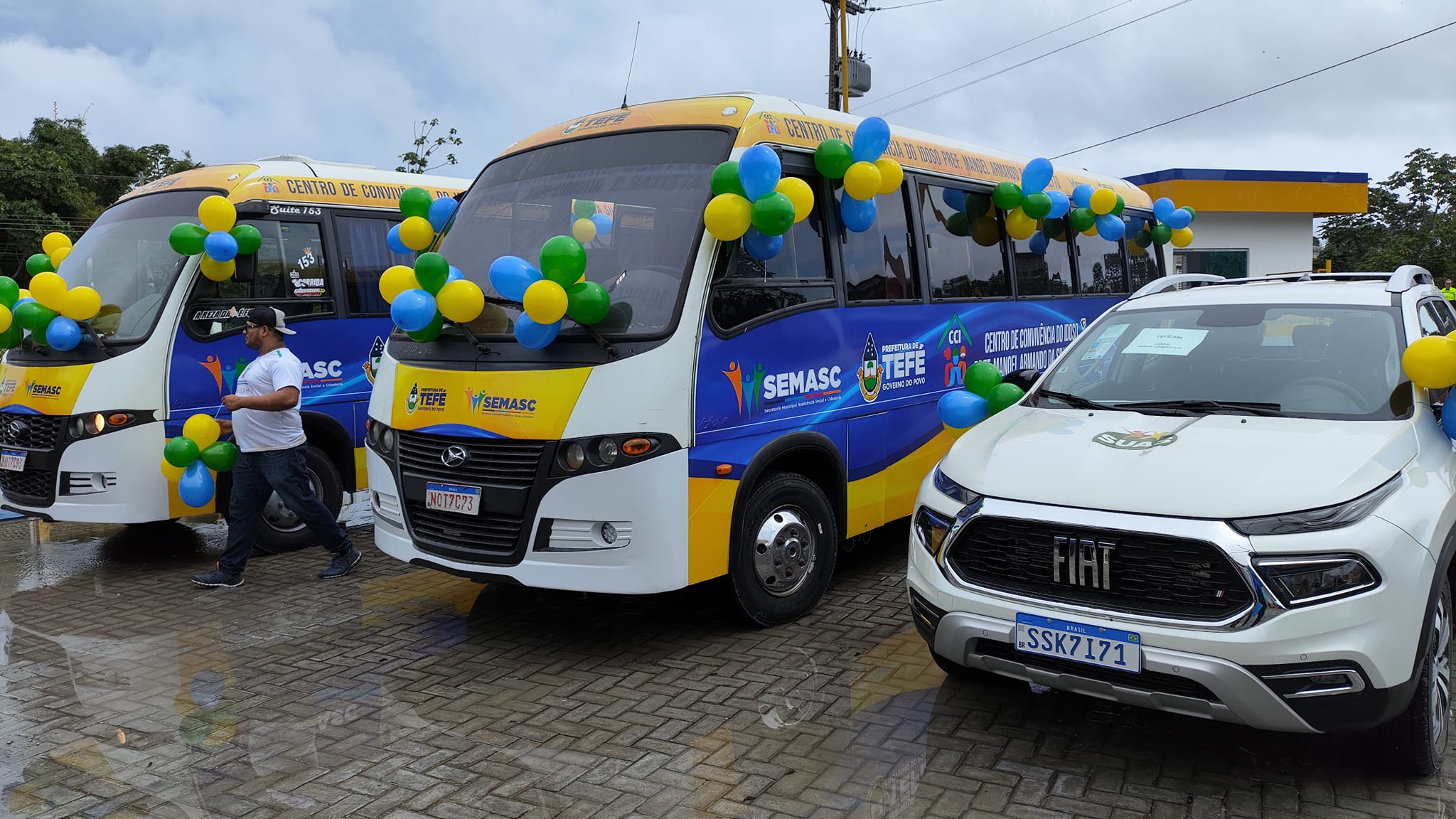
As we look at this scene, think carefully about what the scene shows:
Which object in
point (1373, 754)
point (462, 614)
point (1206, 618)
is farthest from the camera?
point (462, 614)

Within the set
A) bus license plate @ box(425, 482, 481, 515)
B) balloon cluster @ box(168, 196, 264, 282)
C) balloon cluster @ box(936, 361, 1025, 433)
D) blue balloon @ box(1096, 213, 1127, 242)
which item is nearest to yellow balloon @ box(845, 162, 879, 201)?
balloon cluster @ box(936, 361, 1025, 433)

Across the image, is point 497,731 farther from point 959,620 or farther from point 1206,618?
point 1206,618

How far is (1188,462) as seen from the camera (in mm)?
3881

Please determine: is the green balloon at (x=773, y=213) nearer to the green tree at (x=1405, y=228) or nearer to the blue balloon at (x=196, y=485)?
the blue balloon at (x=196, y=485)

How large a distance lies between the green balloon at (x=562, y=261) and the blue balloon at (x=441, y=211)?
206cm

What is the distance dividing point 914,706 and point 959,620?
0.94 metres

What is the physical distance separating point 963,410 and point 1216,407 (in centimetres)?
151

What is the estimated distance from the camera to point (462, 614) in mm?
6363

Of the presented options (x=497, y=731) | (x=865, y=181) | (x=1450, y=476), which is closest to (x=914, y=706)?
(x=497, y=731)

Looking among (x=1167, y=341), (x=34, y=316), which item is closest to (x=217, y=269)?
(x=34, y=316)

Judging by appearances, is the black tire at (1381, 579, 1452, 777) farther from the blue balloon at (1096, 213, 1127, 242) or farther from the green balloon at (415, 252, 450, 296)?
the blue balloon at (1096, 213, 1127, 242)

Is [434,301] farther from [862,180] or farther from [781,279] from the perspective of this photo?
[862,180]

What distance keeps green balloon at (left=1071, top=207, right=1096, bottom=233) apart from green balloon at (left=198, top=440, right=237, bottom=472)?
6811 millimetres

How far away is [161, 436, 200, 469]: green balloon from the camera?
23.0 feet
